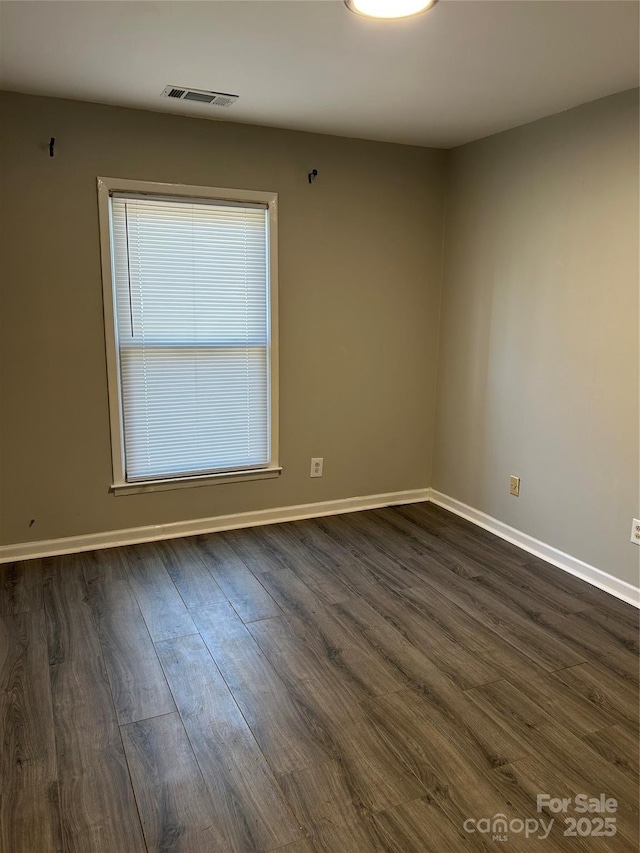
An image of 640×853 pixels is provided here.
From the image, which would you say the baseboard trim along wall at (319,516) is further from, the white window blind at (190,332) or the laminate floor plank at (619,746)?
the laminate floor plank at (619,746)

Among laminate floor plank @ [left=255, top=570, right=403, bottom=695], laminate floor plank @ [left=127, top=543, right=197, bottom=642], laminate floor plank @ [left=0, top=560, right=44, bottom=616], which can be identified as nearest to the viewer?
laminate floor plank @ [left=255, top=570, right=403, bottom=695]

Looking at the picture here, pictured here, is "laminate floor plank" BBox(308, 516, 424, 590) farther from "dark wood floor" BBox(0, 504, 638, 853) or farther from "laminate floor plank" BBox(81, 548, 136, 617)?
"laminate floor plank" BBox(81, 548, 136, 617)

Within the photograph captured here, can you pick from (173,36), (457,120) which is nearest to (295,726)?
(173,36)

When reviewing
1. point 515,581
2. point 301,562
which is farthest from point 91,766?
point 515,581

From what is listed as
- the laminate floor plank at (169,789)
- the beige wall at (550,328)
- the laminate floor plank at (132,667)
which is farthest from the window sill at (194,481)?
the laminate floor plank at (169,789)

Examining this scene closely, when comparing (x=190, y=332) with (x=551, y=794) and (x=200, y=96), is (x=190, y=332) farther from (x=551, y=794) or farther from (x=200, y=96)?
(x=551, y=794)

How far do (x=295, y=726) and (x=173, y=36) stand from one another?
243cm

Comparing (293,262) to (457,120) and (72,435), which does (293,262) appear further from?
(72,435)

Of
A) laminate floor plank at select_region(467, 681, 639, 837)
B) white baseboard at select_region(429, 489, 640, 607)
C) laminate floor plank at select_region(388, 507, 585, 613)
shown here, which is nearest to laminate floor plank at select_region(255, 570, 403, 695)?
laminate floor plank at select_region(467, 681, 639, 837)

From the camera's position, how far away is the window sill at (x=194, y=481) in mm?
3307

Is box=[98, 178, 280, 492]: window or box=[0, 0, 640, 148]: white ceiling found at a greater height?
box=[0, 0, 640, 148]: white ceiling

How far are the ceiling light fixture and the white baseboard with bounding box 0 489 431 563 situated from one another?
2.63m

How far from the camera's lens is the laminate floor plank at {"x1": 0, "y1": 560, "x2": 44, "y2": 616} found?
2645 millimetres

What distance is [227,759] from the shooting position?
70.3 inches
